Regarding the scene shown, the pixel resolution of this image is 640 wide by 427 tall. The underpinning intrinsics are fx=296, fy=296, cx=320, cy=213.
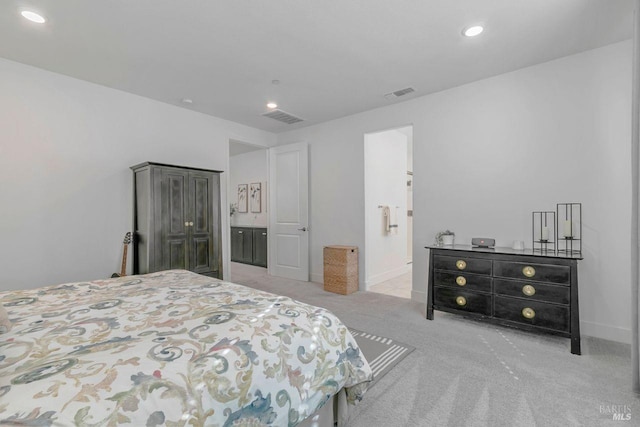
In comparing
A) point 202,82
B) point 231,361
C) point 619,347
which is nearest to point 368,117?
point 202,82

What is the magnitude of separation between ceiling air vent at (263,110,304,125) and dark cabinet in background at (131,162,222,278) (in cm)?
123

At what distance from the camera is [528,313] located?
264 cm

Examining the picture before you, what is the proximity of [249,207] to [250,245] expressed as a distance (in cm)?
97

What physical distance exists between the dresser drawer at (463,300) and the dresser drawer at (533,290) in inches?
6.0

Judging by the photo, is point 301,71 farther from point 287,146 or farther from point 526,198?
point 526,198

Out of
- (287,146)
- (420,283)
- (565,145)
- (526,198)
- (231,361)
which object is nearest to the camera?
(231,361)

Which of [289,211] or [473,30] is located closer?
[473,30]

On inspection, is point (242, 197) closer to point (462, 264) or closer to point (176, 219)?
point (176, 219)

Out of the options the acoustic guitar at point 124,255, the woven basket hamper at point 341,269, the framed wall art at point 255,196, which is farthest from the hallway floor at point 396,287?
the framed wall art at point 255,196

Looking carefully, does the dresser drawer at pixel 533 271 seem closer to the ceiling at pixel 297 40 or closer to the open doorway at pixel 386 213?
the open doorway at pixel 386 213

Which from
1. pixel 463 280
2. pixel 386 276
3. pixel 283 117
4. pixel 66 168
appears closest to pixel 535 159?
pixel 463 280

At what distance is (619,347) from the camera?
252cm

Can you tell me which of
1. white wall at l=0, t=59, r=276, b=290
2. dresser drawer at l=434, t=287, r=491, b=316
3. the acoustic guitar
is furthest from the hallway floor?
white wall at l=0, t=59, r=276, b=290

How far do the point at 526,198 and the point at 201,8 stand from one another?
3.48 m
